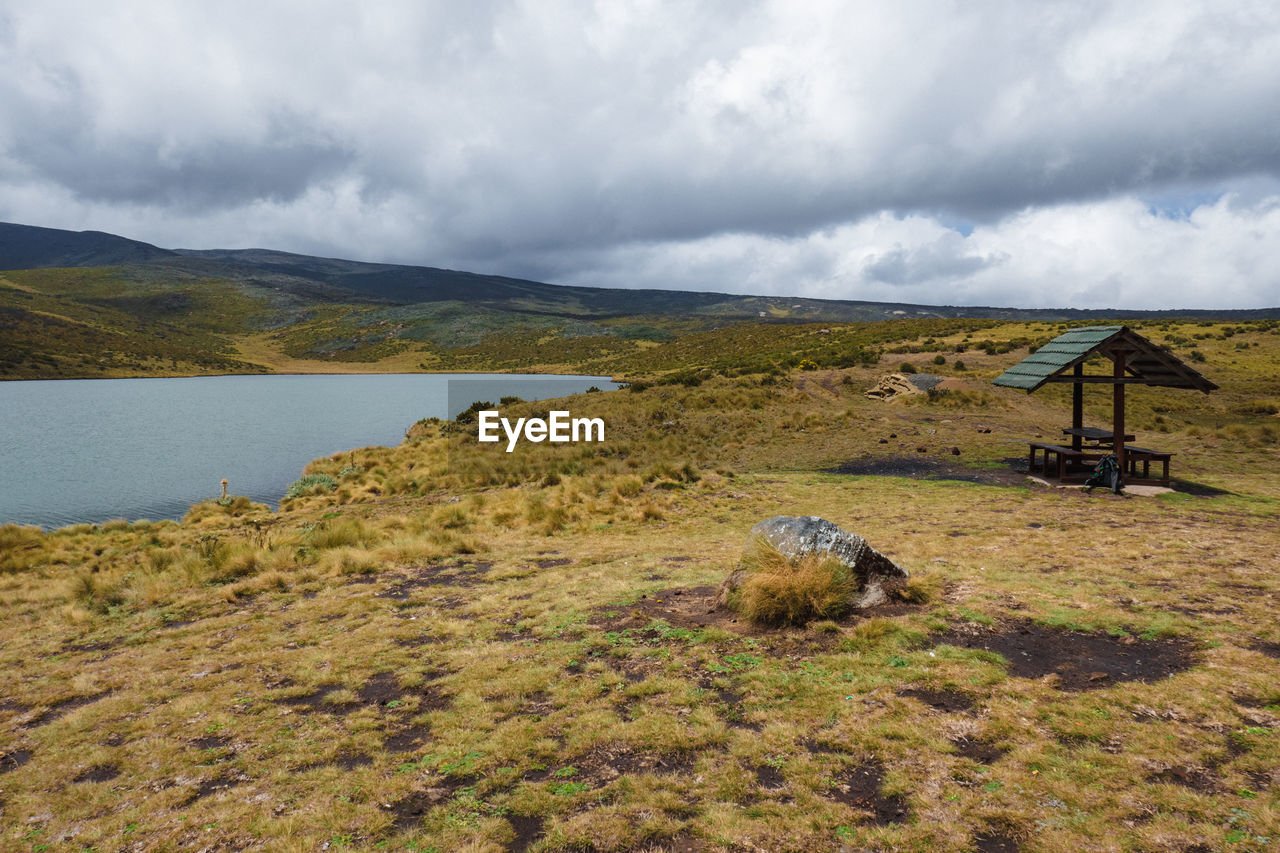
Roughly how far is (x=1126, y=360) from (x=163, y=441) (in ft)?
150

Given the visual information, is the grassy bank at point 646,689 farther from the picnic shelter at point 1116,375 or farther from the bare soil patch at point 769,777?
the picnic shelter at point 1116,375

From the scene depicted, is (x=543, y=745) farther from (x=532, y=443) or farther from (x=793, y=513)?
(x=532, y=443)

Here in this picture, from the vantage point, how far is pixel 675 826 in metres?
4.12

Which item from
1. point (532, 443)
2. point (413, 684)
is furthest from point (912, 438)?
point (413, 684)

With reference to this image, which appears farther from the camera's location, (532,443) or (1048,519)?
(532,443)

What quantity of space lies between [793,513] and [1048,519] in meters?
5.22

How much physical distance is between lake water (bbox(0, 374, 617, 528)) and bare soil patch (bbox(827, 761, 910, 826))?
81.8 feet

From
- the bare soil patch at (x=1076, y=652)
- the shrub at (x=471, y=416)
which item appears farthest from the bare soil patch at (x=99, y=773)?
the shrub at (x=471, y=416)

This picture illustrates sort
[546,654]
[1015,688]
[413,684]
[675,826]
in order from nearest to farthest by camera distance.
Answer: [675,826]
[1015,688]
[413,684]
[546,654]

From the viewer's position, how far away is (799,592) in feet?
24.8

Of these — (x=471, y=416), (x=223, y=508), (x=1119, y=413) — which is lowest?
(x=223, y=508)

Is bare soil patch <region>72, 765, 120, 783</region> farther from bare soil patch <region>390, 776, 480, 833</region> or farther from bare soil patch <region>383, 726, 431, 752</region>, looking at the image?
bare soil patch <region>390, 776, 480, 833</region>

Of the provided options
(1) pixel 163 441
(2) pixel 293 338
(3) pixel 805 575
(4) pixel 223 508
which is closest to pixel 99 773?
(3) pixel 805 575

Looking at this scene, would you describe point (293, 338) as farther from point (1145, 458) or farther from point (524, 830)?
point (524, 830)
